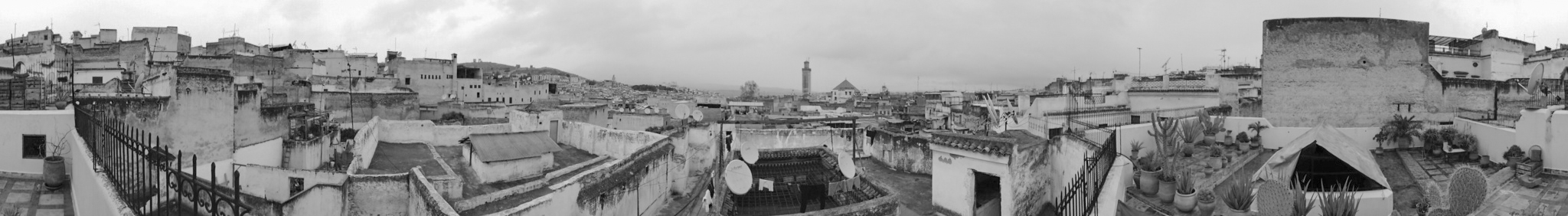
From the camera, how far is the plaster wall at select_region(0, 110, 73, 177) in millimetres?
9172

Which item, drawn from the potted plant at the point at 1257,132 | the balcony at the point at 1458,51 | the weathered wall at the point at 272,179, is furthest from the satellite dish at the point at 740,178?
the balcony at the point at 1458,51

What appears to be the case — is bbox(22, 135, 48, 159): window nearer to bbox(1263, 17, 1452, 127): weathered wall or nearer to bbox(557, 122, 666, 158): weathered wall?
bbox(557, 122, 666, 158): weathered wall

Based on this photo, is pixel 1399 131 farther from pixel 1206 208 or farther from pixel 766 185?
pixel 766 185

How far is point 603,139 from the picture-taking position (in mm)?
19953

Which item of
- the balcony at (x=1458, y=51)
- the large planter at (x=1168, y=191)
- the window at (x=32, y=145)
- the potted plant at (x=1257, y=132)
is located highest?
the balcony at (x=1458, y=51)

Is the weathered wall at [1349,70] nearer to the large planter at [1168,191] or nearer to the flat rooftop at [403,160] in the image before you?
the large planter at [1168,191]

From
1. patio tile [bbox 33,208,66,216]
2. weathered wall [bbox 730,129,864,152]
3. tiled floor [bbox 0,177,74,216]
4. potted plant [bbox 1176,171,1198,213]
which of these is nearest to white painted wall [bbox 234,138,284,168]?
tiled floor [bbox 0,177,74,216]

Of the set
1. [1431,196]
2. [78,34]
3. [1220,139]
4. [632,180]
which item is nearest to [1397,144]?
[1220,139]

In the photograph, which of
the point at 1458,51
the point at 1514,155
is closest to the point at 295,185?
the point at 1514,155

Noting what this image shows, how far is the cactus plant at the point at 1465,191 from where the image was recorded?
284 inches

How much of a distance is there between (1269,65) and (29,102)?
839 inches

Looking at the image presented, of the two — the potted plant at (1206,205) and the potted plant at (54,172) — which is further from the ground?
the potted plant at (54,172)

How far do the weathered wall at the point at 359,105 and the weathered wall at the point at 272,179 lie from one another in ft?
50.3

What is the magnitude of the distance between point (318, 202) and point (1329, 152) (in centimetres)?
1463
